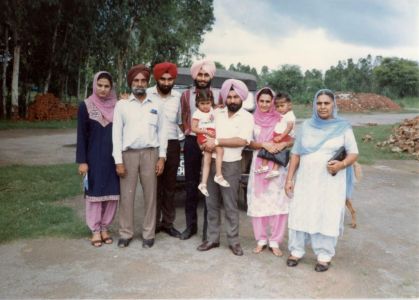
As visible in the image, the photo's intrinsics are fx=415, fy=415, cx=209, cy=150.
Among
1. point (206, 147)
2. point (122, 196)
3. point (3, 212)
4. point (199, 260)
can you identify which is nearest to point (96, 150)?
point (122, 196)

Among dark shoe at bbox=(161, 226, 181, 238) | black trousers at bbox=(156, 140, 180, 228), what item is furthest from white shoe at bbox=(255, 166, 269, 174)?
dark shoe at bbox=(161, 226, 181, 238)

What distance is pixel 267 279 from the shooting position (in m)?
3.74

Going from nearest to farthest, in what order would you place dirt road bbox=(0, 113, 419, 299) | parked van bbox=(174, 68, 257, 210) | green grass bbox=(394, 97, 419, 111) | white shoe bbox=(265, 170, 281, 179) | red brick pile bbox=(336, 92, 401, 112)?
1. dirt road bbox=(0, 113, 419, 299)
2. white shoe bbox=(265, 170, 281, 179)
3. parked van bbox=(174, 68, 257, 210)
4. red brick pile bbox=(336, 92, 401, 112)
5. green grass bbox=(394, 97, 419, 111)

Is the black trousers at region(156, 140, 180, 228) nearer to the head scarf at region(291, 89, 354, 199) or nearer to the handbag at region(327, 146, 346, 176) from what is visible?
the head scarf at region(291, 89, 354, 199)

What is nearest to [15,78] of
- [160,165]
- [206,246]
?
[160,165]

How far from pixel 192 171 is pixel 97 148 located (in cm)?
110

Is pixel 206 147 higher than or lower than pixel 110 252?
higher

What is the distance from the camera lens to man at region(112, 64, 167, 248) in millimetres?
4348

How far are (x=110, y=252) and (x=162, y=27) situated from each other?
2370 cm

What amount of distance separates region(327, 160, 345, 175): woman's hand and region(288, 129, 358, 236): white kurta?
72 millimetres

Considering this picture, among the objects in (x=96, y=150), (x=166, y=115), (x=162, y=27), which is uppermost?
(x=162, y=27)

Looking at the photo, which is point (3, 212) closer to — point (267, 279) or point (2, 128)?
point (267, 279)

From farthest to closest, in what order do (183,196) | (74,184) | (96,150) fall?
(74,184), (183,196), (96,150)

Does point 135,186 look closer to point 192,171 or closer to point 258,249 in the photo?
point 192,171
